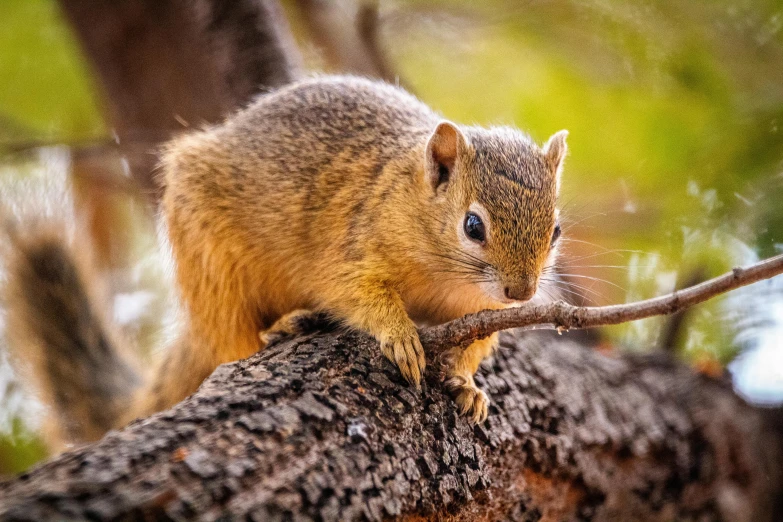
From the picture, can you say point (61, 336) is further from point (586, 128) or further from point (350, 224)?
point (586, 128)

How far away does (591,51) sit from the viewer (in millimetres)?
4773

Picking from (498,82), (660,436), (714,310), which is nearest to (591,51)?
(498,82)

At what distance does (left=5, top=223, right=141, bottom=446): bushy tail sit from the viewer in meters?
4.48

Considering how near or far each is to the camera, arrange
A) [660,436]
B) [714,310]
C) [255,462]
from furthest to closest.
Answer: [714,310] < [660,436] < [255,462]

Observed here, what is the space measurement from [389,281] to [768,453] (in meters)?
2.99

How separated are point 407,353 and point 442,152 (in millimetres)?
1080

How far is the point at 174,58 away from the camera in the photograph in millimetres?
5020

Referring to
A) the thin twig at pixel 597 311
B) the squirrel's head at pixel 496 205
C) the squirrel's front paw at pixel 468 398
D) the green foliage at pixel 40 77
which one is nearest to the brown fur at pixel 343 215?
the squirrel's head at pixel 496 205

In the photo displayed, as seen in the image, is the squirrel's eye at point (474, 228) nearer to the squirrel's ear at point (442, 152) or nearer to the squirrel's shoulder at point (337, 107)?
the squirrel's ear at point (442, 152)

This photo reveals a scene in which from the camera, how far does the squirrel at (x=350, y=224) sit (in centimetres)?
302

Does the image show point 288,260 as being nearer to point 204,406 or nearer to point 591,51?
point 204,406

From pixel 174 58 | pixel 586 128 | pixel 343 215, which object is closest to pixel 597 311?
pixel 343 215

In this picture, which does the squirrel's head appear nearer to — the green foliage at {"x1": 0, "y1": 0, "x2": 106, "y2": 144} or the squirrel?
the squirrel

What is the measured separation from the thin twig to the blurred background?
1022mm
